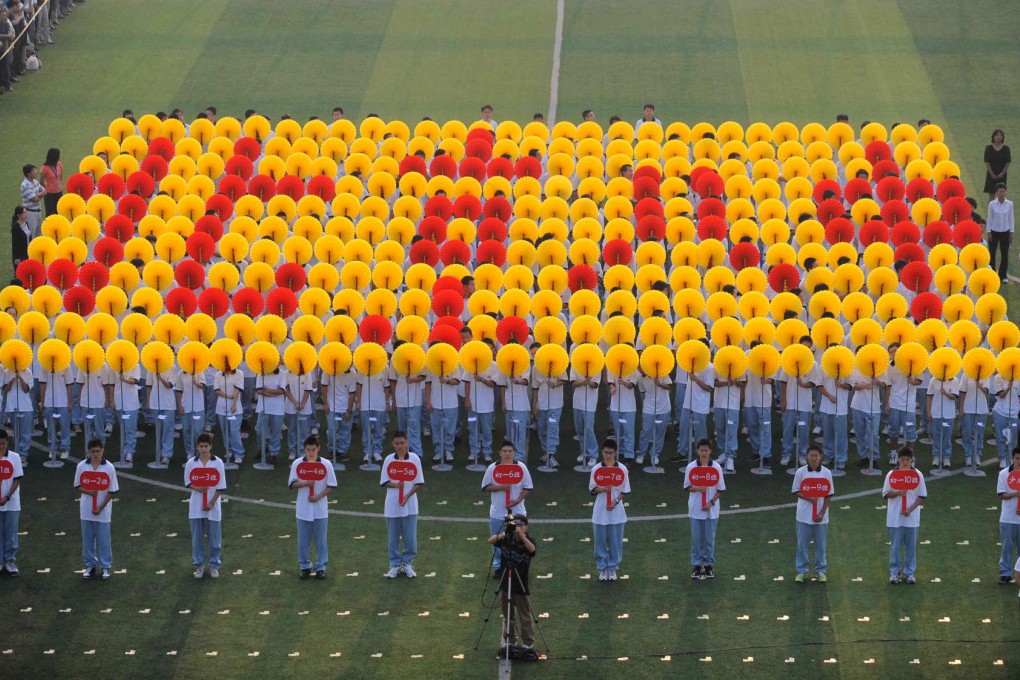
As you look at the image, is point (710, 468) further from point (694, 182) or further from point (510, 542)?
point (694, 182)

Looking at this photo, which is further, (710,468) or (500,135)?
(500,135)

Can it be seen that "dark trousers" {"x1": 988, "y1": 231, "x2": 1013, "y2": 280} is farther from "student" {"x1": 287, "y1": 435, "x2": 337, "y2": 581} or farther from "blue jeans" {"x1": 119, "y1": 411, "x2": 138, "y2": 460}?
"blue jeans" {"x1": 119, "y1": 411, "x2": 138, "y2": 460}

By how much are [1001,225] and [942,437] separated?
20.7ft

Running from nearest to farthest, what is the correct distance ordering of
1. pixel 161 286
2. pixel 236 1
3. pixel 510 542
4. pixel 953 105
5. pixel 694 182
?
1. pixel 510 542
2. pixel 161 286
3. pixel 694 182
4. pixel 953 105
5. pixel 236 1

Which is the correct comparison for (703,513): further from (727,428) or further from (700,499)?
(727,428)

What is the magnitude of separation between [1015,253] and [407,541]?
1388 cm

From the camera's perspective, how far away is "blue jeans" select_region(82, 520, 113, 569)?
71.3 ft

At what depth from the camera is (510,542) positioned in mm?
19797

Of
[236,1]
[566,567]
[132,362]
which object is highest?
[236,1]

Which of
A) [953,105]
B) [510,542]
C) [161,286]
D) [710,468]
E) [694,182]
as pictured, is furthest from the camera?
[953,105]

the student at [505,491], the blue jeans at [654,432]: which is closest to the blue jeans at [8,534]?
the student at [505,491]

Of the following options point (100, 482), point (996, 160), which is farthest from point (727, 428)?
point (996, 160)

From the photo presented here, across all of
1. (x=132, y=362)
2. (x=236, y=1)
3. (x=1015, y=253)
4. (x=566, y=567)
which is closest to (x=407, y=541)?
(x=566, y=567)

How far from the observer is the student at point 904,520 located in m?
21.4
